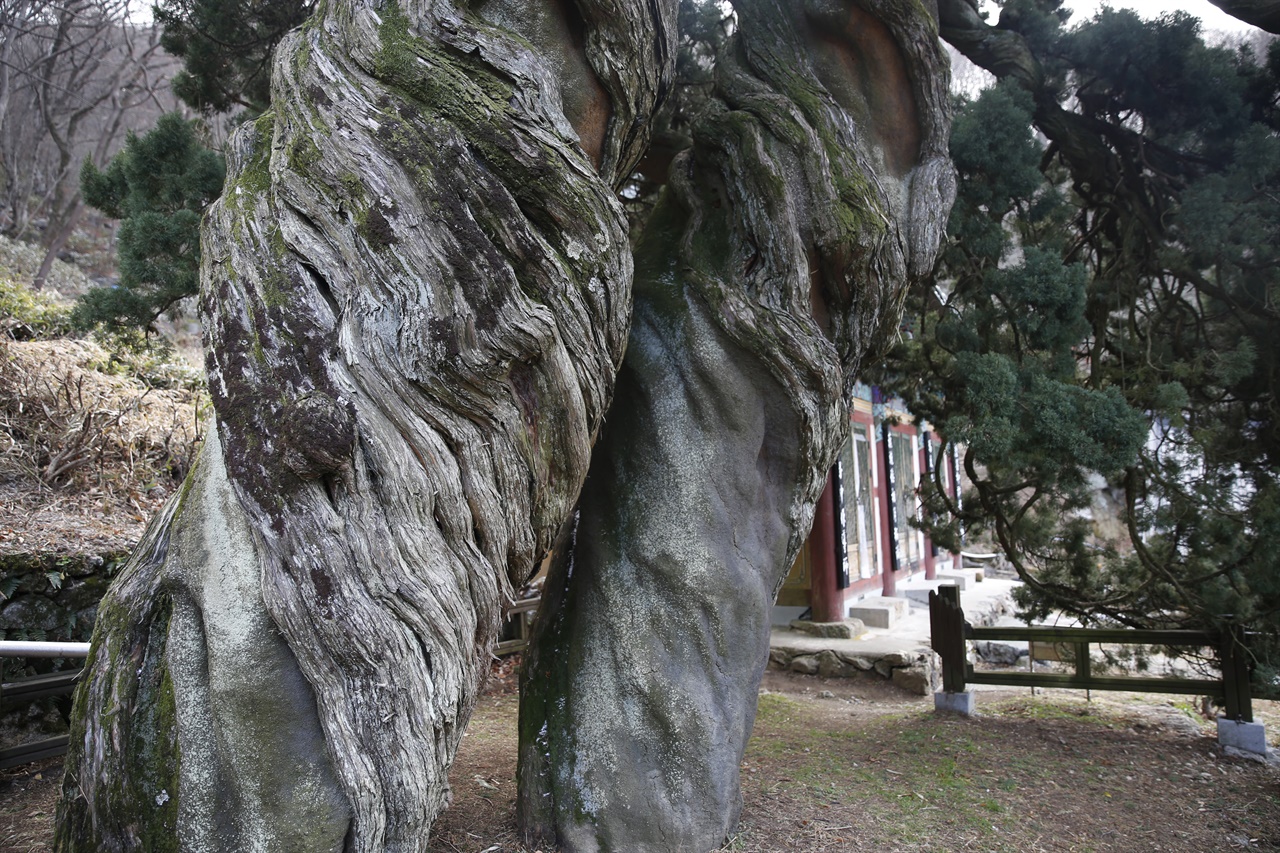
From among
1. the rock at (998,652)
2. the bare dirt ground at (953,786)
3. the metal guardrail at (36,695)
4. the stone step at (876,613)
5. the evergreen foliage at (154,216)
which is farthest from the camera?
the rock at (998,652)

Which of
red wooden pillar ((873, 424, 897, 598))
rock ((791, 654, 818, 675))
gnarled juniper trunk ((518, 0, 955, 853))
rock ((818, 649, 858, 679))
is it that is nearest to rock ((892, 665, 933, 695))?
rock ((818, 649, 858, 679))

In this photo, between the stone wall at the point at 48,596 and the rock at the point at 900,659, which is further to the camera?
the rock at the point at 900,659

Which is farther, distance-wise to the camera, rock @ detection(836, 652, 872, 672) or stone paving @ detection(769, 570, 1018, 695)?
rock @ detection(836, 652, 872, 672)

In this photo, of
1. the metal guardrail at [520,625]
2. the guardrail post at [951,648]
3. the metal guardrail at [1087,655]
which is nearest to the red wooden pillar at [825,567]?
the metal guardrail at [1087,655]

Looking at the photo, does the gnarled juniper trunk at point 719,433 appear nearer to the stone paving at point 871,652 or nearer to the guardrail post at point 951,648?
the guardrail post at point 951,648

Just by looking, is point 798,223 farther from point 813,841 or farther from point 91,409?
point 91,409

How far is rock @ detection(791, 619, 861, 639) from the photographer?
900 cm

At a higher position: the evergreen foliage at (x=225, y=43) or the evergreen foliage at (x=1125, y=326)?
the evergreen foliage at (x=225, y=43)

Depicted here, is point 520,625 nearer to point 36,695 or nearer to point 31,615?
point 31,615

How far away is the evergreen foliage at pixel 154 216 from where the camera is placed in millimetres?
4582

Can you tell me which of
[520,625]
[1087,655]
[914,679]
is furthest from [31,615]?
[914,679]

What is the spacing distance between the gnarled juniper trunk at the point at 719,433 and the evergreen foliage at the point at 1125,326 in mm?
1168

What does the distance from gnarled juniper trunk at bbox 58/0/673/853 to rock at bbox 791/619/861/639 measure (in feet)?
22.2

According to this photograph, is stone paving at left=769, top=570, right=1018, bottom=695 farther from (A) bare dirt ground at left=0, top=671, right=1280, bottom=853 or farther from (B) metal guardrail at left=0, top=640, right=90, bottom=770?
(B) metal guardrail at left=0, top=640, right=90, bottom=770
